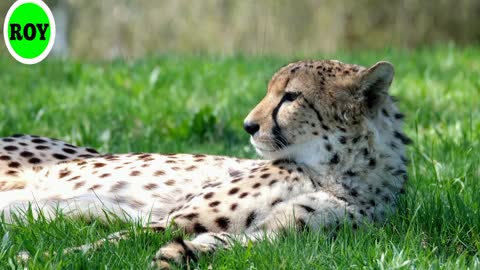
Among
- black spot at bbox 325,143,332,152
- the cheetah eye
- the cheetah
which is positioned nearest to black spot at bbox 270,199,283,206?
the cheetah

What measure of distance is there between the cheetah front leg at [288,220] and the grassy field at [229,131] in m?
0.06

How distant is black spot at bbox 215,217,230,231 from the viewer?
3.44m

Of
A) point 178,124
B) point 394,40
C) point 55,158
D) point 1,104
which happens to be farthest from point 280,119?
point 394,40

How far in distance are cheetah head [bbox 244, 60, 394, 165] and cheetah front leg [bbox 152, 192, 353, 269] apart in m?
0.22

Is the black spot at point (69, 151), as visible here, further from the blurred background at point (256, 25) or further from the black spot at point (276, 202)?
the blurred background at point (256, 25)

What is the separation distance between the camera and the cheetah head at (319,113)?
11.8 feet

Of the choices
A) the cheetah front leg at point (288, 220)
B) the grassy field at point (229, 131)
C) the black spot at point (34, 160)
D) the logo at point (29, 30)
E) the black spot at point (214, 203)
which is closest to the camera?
the grassy field at point (229, 131)

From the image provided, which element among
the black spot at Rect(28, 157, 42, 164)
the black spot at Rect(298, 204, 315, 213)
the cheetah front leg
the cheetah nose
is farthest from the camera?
the black spot at Rect(28, 157, 42, 164)

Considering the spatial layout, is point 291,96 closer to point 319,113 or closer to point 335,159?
point 319,113

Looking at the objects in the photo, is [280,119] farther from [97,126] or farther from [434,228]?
[97,126]

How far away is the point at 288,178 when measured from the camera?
356 cm

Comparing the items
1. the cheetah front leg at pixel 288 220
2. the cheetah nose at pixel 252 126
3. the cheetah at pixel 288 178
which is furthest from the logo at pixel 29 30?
the cheetah front leg at pixel 288 220

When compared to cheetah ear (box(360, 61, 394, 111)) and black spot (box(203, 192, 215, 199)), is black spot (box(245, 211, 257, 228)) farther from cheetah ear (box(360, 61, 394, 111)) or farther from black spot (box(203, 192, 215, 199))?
cheetah ear (box(360, 61, 394, 111))

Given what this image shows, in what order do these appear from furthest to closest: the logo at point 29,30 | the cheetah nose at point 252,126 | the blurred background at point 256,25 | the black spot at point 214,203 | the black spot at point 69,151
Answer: the blurred background at point 256,25, the logo at point 29,30, the black spot at point 69,151, the cheetah nose at point 252,126, the black spot at point 214,203
